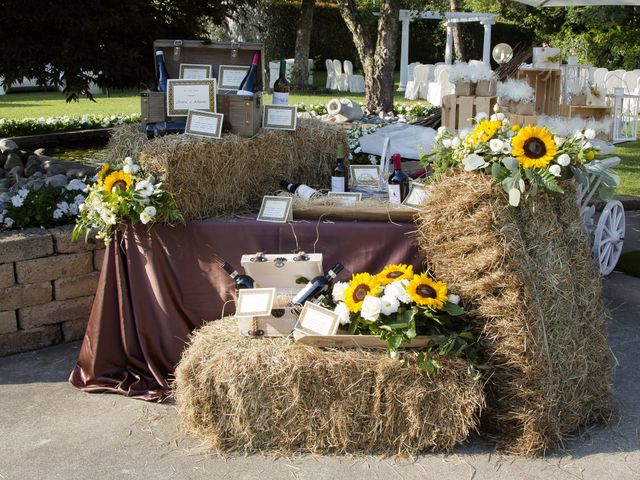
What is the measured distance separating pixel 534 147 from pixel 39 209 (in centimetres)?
277

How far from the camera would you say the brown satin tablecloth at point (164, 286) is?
3.88 meters

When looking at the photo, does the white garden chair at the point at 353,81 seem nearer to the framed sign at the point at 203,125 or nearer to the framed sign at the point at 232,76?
the framed sign at the point at 232,76

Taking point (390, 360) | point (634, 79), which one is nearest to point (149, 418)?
point (390, 360)

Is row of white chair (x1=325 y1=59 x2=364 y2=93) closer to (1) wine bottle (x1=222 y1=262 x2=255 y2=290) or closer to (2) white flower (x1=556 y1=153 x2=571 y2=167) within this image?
(1) wine bottle (x1=222 y1=262 x2=255 y2=290)

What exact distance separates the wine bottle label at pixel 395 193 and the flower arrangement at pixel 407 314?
738 millimetres

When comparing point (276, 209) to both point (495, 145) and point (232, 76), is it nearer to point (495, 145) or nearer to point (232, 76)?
point (232, 76)

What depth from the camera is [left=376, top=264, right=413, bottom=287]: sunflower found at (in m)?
3.41

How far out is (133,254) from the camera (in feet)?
13.0

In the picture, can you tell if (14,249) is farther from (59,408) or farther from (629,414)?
(629,414)

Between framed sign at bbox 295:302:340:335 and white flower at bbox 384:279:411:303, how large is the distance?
24 cm

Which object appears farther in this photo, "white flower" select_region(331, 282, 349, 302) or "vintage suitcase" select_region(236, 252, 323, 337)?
"vintage suitcase" select_region(236, 252, 323, 337)

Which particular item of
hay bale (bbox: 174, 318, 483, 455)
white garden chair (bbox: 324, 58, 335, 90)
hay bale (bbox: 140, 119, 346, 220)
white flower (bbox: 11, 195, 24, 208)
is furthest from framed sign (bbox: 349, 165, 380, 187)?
white garden chair (bbox: 324, 58, 335, 90)

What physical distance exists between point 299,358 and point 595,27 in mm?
21447

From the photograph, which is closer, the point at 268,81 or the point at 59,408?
the point at 59,408
